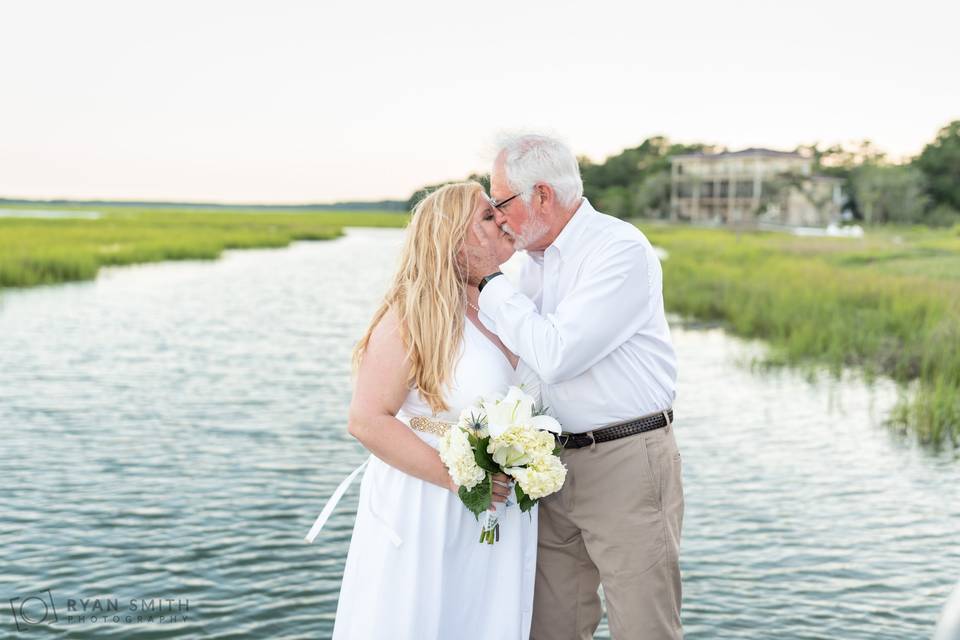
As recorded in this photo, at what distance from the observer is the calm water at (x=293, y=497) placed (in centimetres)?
702

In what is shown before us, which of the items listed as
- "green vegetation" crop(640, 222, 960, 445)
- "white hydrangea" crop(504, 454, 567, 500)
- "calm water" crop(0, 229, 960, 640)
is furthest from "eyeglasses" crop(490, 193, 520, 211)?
"green vegetation" crop(640, 222, 960, 445)

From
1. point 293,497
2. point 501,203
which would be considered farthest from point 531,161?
point 293,497

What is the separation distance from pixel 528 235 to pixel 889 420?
969 cm

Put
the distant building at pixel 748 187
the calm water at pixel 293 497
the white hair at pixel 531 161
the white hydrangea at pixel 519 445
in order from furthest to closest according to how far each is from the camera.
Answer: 1. the distant building at pixel 748 187
2. the calm water at pixel 293 497
3. the white hair at pixel 531 161
4. the white hydrangea at pixel 519 445

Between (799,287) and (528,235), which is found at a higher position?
(528,235)

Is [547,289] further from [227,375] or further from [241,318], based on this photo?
[241,318]

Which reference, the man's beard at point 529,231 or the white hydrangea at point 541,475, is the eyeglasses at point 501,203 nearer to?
the man's beard at point 529,231

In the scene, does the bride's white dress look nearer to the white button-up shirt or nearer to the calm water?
the white button-up shirt

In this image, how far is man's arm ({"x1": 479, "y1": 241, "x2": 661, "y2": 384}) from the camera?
3.45 meters

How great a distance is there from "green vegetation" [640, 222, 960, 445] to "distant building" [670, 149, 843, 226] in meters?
63.1

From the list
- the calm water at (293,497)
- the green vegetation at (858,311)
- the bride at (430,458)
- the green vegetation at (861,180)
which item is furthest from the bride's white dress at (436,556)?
the green vegetation at (861,180)

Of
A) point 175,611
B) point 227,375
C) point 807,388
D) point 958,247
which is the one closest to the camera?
point 175,611

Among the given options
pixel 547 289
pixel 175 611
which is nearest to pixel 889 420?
pixel 175 611

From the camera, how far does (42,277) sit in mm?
31125
